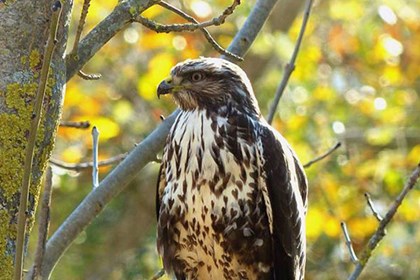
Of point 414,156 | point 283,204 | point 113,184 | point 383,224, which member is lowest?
point 383,224

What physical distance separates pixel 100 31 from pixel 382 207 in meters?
7.58

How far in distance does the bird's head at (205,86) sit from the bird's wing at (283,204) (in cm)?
23

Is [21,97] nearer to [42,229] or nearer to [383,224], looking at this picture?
[42,229]

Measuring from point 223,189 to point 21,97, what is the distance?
155 cm

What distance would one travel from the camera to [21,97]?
282cm

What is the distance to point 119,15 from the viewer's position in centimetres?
321

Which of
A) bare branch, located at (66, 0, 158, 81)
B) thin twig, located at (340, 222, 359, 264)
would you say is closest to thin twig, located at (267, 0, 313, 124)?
thin twig, located at (340, 222, 359, 264)

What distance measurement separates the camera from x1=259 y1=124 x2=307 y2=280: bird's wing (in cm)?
428

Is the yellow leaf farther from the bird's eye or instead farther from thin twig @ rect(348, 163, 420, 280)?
thin twig @ rect(348, 163, 420, 280)

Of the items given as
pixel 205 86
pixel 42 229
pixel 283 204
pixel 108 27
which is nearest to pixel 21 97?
pixel 42 229

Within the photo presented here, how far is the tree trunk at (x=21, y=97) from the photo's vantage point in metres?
2.77

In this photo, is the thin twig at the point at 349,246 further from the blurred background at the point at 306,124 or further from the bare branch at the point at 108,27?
the blurred background at the point at 306,124

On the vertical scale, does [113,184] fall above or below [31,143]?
above

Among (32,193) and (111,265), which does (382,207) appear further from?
(32,193)
